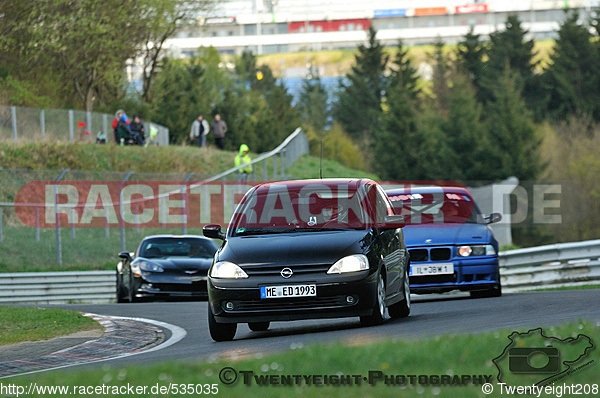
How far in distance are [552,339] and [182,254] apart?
15.0 meters

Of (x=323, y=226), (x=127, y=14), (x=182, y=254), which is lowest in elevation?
(x=182, y=254)

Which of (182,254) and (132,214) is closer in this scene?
(182,254)

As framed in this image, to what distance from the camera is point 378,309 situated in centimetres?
1134

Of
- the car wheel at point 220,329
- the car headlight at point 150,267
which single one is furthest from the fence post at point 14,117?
the car wheel at point 220,329

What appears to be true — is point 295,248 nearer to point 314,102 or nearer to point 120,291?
point 120,291

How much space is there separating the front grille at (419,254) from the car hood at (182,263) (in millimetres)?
5656

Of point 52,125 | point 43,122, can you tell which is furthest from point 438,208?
point 52,125

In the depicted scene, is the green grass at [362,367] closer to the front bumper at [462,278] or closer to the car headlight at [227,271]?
the car headlight at [227,271]

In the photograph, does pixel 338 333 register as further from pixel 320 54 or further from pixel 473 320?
pixel 320 54

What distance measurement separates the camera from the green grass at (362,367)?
238 inches

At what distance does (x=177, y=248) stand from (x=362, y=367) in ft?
50.2

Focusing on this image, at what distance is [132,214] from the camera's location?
1121 inches

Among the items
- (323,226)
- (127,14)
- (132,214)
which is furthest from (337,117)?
(323,226)

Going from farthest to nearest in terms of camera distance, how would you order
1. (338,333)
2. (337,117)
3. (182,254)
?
1. (337,117)
2. (182,254)
3. (338,333)
